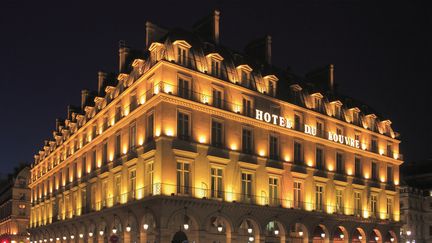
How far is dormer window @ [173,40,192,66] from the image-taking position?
38.0 m

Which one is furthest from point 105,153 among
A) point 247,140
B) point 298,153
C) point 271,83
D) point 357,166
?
point 357,166

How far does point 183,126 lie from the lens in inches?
1463

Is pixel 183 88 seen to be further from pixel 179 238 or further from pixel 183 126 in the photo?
pixel 179 238

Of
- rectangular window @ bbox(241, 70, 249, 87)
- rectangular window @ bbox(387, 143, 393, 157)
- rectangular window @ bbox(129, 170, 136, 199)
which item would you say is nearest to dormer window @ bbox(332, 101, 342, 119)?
rectangular window @ bbox(387, 143, 393, 157)

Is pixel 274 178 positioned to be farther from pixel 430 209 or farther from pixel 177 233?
pixel 430 209

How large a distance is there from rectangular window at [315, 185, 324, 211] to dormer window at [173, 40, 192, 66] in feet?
56.1

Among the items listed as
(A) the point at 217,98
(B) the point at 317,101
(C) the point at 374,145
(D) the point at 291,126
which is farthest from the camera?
(C) the point at 374,145

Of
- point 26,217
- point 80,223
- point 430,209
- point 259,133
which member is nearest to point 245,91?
point 259,133

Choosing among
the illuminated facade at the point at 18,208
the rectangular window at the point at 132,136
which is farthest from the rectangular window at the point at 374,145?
the illuminated facade at the point at 18,208

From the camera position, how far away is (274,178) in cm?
4291

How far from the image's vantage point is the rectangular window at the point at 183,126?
3678 centimetres

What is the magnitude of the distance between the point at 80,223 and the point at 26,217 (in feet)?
152

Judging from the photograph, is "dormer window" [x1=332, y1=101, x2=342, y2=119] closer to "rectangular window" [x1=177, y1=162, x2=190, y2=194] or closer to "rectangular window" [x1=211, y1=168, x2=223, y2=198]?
"rectangular window" [x1=211, y1=168, x2=223, y2=198]

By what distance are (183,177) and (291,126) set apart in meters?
13.4
